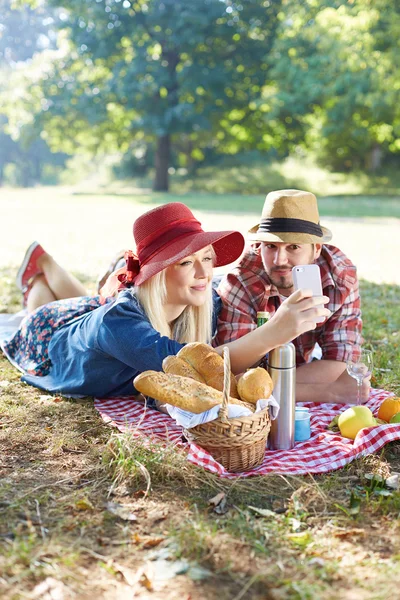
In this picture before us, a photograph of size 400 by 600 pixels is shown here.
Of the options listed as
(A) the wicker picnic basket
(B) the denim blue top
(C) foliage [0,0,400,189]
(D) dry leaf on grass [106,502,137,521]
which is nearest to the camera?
(D) dry leaf on grass [106,502,137,521]

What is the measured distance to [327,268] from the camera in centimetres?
438

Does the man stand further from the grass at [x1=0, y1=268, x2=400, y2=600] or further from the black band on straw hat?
the grass at [x1=0, y1=268, x2=400, y2=600]

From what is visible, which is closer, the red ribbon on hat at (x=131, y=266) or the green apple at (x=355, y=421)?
the green apple at (x=355, y=421)

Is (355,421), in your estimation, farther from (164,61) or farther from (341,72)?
(164,61)

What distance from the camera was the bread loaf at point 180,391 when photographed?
310cm

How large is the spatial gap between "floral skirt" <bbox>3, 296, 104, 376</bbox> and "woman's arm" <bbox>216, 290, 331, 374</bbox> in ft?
5.58

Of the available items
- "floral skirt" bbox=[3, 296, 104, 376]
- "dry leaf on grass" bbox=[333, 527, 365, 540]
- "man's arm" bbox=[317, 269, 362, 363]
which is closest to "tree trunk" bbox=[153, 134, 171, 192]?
"floral skirt" bbox=[3, 296, 104, 376]

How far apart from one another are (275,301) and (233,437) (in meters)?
1.45

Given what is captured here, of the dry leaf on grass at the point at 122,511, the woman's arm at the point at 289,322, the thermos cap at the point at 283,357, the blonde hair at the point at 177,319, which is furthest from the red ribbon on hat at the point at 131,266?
the dry leaf on grass at the point at 122,511

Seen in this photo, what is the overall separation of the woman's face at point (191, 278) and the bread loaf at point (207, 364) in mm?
511

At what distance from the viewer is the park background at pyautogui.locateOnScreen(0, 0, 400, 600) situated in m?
2.47

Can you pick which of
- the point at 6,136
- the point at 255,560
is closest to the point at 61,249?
the point at 255,560

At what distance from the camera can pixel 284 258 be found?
13.1 feet

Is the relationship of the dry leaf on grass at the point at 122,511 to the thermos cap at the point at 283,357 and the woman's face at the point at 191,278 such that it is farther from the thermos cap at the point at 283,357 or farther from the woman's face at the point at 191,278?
the woman's face at the point at 191,278
